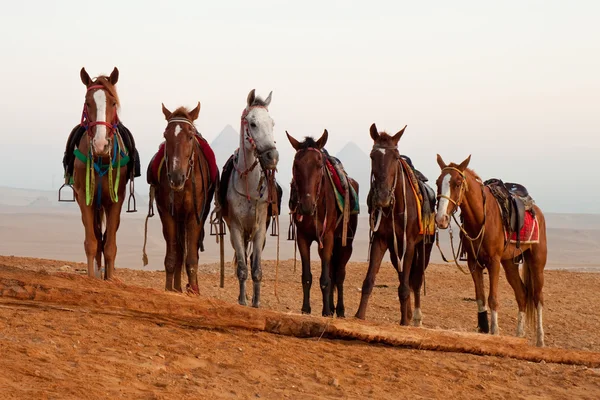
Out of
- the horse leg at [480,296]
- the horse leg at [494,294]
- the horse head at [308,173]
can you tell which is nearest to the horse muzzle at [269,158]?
the horse head at [308,173]

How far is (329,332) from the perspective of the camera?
7.57m

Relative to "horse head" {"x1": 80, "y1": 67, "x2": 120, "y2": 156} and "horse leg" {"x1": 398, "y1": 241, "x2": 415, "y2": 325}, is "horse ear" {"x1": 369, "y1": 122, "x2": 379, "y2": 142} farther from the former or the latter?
"horse head" {"x1": 80, "y1": 67, "x2": 120, "y2": 156}

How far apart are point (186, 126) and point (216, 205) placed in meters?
1.38

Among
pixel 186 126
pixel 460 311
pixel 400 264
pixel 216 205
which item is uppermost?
pixel 186 126

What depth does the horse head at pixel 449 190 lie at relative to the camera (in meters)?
9.88

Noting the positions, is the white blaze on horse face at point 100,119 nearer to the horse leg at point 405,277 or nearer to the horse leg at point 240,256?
the horse leg at point 240,256

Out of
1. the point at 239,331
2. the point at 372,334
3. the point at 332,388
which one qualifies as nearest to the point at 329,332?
the point at 372,334

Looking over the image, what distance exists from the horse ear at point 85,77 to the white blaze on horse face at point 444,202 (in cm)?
491

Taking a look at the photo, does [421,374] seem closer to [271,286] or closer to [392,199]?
[392,199]

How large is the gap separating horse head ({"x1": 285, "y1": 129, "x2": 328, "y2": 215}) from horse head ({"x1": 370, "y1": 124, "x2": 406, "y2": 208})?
0.71m

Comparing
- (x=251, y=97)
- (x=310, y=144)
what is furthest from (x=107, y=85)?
(x=310, y=144)

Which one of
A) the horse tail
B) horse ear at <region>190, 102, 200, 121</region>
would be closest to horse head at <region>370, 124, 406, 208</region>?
horse ear at <region>190, 102, 200, 121</region>

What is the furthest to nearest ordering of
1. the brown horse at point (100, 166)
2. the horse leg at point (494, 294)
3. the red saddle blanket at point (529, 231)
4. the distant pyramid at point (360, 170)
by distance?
the distant pyramid at point (360, 170) < the red saddle blanket at point (529, 231) < the horse leg at point (494, 294) < the brown horse at point (100, 166)

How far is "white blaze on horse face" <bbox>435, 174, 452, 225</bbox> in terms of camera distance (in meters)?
9.84
